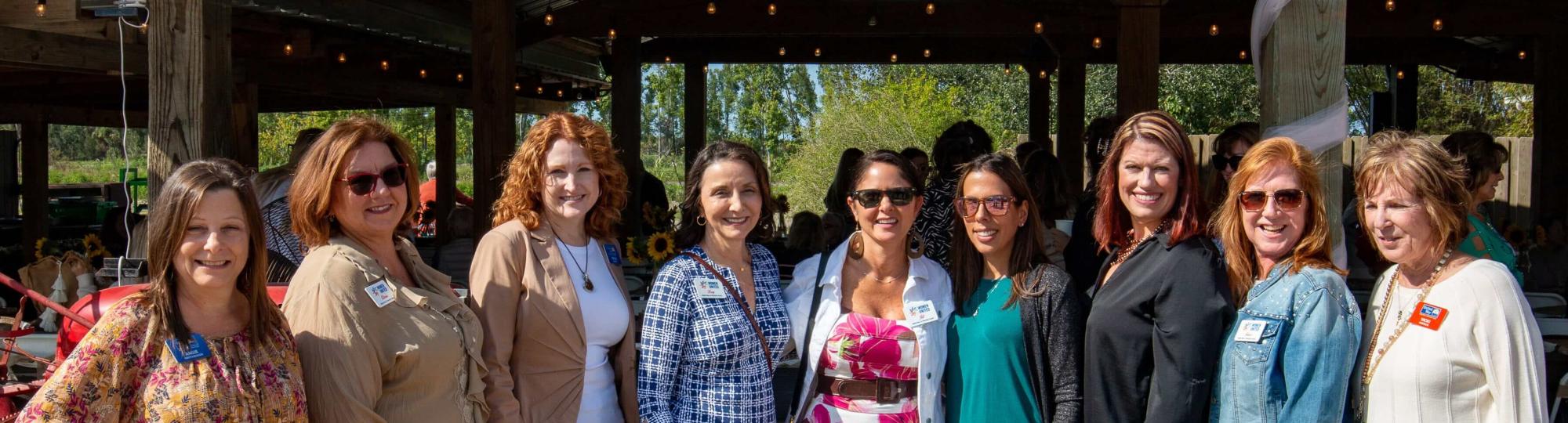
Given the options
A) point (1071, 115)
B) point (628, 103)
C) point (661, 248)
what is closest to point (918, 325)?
point (661, 248)

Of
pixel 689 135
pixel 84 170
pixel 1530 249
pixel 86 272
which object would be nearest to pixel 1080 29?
pixel 1530 249

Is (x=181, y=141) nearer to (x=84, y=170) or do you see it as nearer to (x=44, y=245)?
(x=44, y=245)

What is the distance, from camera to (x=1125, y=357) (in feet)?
7.64

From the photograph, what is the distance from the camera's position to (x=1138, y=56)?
203 inches

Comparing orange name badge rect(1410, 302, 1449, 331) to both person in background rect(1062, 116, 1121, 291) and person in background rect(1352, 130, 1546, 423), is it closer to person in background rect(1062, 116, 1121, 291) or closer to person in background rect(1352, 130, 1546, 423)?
person in background rect(1352, 130, 1546, 423)

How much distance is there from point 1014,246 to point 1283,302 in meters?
0.62

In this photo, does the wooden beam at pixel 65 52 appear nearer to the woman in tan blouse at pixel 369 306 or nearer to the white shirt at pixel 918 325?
the woman in tan blouse at pixel 369 306

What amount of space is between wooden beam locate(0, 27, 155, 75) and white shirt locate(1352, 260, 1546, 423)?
6.67 meters

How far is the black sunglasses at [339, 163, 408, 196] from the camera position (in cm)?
231

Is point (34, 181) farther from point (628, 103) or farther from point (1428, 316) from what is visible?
point (1428, 316)

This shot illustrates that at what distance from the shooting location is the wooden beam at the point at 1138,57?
5.13m

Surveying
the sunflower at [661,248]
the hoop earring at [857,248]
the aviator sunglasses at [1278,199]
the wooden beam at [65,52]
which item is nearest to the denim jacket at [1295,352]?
the aviator sunglasses at [1278,199]

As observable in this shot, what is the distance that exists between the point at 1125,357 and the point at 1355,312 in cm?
45

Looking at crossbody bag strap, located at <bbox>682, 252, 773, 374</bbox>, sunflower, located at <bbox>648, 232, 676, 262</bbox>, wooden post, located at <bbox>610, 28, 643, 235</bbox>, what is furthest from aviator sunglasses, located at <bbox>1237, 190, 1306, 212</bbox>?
wooden post, located at <bbox>610, 28, 643, 235</bbox>
